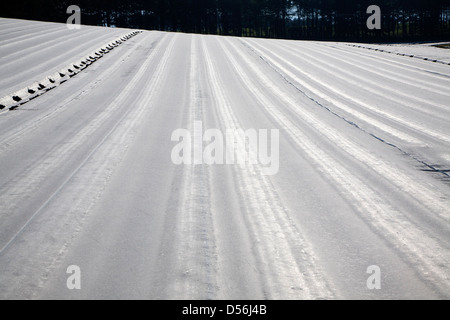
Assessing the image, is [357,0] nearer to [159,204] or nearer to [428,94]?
[428,94]

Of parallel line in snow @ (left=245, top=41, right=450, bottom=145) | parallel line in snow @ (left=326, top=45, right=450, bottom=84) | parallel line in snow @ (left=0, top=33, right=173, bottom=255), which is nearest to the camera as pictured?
parallel line in snow @ (left=0, top=33, right=173, bottom=255)

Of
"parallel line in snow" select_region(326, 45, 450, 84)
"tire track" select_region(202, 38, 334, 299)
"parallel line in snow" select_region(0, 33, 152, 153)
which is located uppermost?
"parallel line in snow" select_region(326, 45, 450, 84)

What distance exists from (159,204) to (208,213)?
0.42 meters

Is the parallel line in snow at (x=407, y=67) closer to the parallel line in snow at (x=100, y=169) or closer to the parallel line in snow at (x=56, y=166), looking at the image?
the parallel line in snow at (x=100, y=169)

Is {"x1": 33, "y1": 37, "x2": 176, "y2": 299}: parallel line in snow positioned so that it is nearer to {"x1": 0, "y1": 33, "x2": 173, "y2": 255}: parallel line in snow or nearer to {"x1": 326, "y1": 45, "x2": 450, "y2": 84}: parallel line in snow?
{"x1": 0, "y1": 33, "x2": 173, "y2": 255}: parallel line in snow

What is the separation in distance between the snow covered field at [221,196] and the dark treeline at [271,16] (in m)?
45.1

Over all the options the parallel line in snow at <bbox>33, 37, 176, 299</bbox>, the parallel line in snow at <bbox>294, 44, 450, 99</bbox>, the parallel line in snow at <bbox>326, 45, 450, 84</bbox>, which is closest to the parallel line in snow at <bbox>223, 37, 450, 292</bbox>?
the parallel line in snow at <bbox>33, 37, 176, 299</bbox>

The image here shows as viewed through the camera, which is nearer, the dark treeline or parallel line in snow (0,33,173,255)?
parallel line in snow (0,33,173,255)

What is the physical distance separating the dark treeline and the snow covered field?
4510 centimetres

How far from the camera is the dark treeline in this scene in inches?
1949

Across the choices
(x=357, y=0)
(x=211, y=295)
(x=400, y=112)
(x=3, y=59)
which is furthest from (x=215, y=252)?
(x=357, y=0)

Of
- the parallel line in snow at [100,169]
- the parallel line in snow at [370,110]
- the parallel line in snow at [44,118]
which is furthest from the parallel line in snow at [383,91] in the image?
the parallel line in snow at [44,118]

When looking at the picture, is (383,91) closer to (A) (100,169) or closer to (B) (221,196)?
(B) (221,196)

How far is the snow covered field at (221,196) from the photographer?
7.68 ft
